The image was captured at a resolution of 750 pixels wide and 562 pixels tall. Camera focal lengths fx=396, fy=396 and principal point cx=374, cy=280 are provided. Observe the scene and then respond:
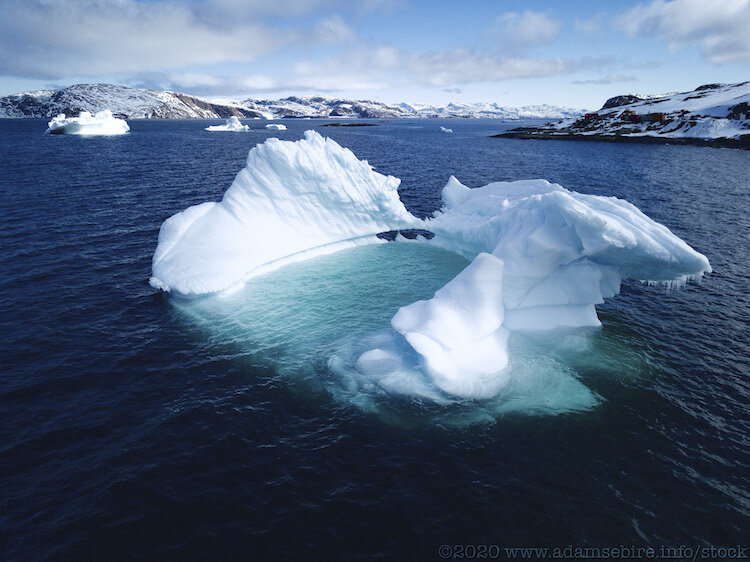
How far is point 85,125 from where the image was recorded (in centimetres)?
12069

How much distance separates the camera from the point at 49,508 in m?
11.8

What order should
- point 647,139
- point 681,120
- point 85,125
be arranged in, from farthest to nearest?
point 681,120
point 647,139
point 85,125

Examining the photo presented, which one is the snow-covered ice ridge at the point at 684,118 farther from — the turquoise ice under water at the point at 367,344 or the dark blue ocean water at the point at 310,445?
the turquoise ice under water at the point at 367,344

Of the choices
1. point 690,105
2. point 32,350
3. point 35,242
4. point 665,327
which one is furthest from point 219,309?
point 690,105

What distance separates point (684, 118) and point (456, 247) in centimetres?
14735

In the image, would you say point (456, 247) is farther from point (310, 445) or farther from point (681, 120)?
point (681, 120)

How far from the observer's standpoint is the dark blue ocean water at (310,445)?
Result: 11.5m

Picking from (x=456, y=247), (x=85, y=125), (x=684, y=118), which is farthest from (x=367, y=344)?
(x=684, y=118)

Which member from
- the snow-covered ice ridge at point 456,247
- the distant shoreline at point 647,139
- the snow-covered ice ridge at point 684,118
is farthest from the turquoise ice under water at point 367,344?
the snow-covered ice ridge at point 684,118

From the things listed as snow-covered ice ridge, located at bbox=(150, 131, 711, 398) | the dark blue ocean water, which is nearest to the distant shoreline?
the dark blue ocean water

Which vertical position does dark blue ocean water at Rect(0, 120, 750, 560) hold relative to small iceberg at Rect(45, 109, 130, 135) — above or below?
below

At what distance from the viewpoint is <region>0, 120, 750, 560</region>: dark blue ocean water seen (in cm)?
1146

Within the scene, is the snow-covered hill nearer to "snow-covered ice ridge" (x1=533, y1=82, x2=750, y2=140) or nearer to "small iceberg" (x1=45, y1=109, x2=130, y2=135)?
"snow-covered ice ridge" (x1=533, y1=82, x2=750, y2=140)

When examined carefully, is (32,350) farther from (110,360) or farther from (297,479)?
(297,479)
